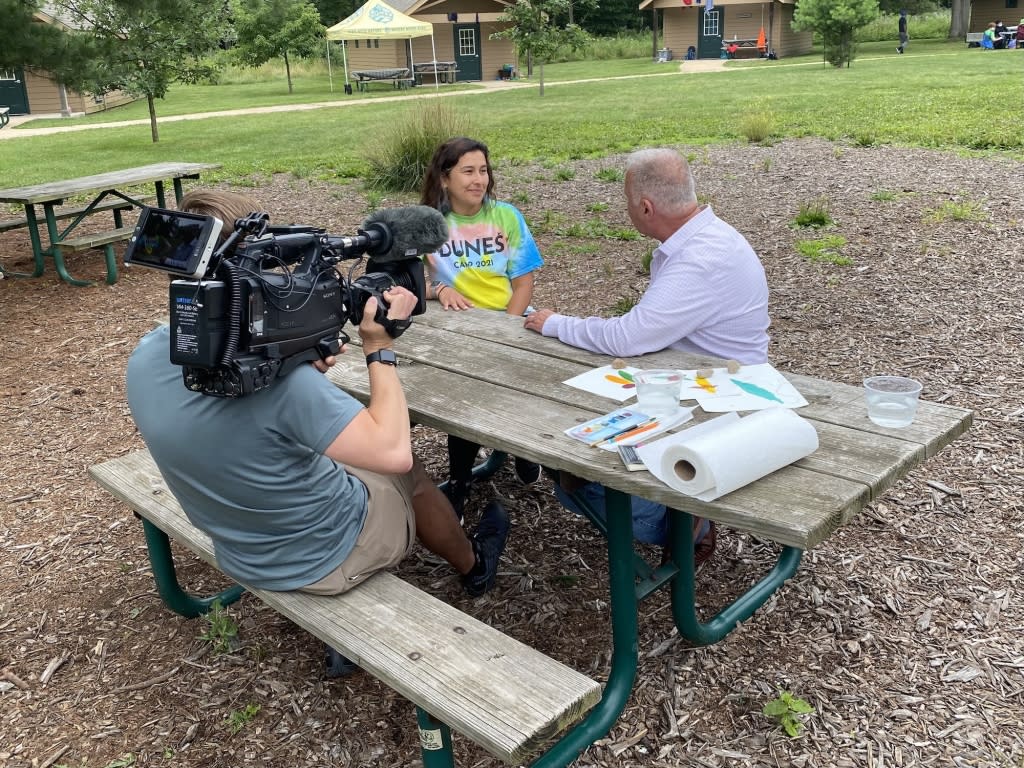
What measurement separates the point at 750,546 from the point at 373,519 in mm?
1567

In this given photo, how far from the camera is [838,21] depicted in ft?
95.5

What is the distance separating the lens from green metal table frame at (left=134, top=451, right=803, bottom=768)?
2273 mm

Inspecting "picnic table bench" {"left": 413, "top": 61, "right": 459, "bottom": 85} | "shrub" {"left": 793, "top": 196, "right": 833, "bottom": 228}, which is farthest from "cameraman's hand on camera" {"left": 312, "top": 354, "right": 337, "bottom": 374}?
"picnic table bench" {"left": 413, "top": 61, "right": 459, "bottom": 85}

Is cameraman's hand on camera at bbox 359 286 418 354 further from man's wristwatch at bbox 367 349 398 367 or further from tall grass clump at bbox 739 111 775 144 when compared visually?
tall grass clump at bbox 739 111 775 144

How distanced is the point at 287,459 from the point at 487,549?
1.07 meters

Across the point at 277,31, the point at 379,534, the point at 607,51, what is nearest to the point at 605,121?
the point at 379,534

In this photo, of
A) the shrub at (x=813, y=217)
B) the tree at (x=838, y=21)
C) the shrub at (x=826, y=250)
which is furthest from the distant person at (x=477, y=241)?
the tree at (x=838, y=21)

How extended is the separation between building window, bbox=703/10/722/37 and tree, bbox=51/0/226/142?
3048cm

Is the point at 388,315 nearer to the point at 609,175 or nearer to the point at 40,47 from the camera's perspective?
the point at 40,47

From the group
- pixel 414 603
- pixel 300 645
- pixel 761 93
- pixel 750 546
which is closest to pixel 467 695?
pixel 414 603

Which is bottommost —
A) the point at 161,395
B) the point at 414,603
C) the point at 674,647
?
the point at 674,647

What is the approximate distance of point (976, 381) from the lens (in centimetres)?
461

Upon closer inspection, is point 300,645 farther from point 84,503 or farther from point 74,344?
point 74,344

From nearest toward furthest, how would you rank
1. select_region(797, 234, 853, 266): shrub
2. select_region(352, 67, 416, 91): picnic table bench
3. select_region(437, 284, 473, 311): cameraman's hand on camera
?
select_region(437, 284, 473, 311): cameraman's hand on camera → select_region(797, 234, 853, 266): shrub → select_region(352, 67, 416, 91): picnic table bench
